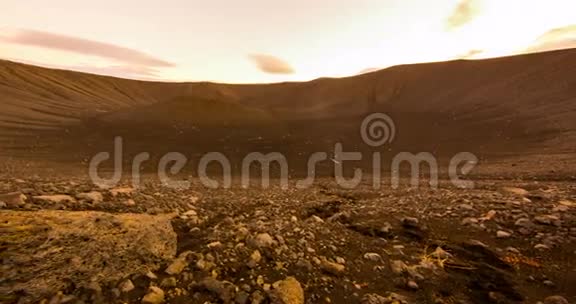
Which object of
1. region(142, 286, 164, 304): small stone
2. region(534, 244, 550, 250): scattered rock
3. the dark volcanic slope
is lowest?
region(142, 286, 164, 304): small stone

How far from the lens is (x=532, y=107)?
24250 millimetres

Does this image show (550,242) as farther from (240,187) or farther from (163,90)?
(163,90)

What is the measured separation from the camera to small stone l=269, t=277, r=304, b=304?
360 centimetres

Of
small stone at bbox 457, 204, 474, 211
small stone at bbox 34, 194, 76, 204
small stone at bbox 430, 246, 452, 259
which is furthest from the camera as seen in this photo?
small stone at bbox 457, 204, 474, 211

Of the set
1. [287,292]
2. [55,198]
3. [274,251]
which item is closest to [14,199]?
[55,198]

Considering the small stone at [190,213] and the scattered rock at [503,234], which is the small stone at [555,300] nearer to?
the scattered rock at [503,234]

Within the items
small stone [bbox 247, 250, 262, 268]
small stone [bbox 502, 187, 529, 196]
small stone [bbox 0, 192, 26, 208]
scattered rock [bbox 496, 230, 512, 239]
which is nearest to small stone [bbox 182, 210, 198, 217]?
small stone [bbox 247, 250, 262, 268]

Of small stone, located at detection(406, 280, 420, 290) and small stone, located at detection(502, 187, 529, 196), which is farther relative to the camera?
small stone, located at detection(502, 187, 529, 196)

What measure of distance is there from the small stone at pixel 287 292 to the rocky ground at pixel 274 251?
0.01 m

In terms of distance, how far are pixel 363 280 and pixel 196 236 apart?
2388 mm

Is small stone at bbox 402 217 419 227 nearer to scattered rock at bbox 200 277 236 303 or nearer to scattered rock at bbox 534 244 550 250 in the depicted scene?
scattered rock at bbox 534 244 550 250

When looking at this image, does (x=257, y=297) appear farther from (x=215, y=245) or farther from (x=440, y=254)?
(x=440, y=254)

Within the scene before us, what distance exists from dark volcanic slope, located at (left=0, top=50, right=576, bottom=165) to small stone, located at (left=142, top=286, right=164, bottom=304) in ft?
46.2

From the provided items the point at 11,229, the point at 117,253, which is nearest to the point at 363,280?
the point at 117,253
